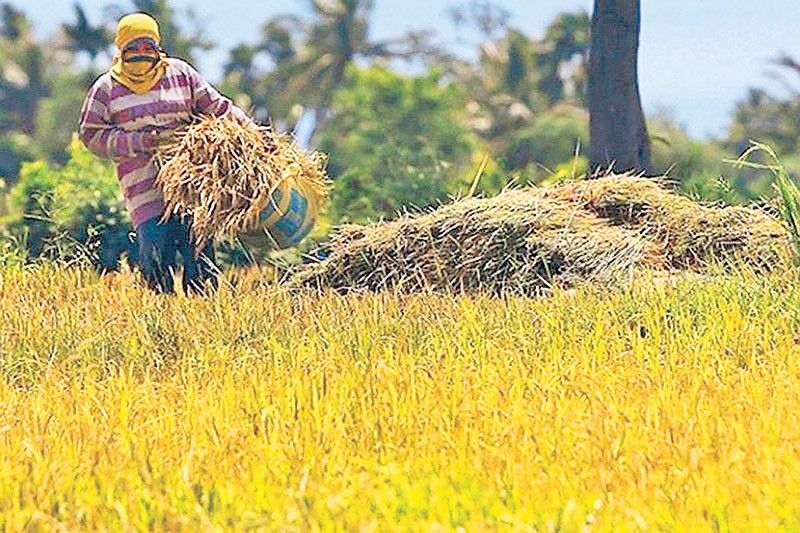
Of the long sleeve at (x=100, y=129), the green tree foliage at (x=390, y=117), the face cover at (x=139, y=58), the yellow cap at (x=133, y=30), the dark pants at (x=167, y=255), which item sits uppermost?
the yellow cap at (x=133, y=30)

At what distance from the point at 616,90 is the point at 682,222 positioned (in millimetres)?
2792

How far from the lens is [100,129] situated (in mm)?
8289

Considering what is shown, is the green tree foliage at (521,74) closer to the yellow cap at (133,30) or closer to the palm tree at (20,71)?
the palm tree at (20,71)

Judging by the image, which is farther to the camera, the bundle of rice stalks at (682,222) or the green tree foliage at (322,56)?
the green tree foliage at (322,56)

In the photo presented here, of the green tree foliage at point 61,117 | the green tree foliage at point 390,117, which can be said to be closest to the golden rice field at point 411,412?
the green tree foliage at point 390,117

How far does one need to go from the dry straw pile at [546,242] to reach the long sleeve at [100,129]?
3.83 feet

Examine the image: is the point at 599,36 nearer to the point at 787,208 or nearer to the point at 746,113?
the point at 787,208

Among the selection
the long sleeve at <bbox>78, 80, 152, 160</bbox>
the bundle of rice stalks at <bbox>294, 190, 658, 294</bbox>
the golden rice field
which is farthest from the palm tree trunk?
the golden rice field

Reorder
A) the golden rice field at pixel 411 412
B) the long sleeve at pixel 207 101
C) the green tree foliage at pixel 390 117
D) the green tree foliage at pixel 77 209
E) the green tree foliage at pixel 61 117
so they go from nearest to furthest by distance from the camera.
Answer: the golden rice field at pixel 411 412 → the long sleeve at pixel 207 101 → the green tree foliage at pixel 77 209 → the green tree foliage at pixel 390 117 → the green tree foliage at pixel 61 117

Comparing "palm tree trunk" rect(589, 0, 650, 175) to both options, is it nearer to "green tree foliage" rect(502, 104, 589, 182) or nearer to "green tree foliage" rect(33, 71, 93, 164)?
"green tree foliage" rect(502, 104, 589, 182)

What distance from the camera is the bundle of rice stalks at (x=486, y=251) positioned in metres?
7.96

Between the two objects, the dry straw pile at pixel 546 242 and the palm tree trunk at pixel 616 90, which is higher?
the palm tree trunk at pixel 616 90

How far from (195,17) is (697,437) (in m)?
46.0

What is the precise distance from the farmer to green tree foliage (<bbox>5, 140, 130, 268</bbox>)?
1.35 meters
